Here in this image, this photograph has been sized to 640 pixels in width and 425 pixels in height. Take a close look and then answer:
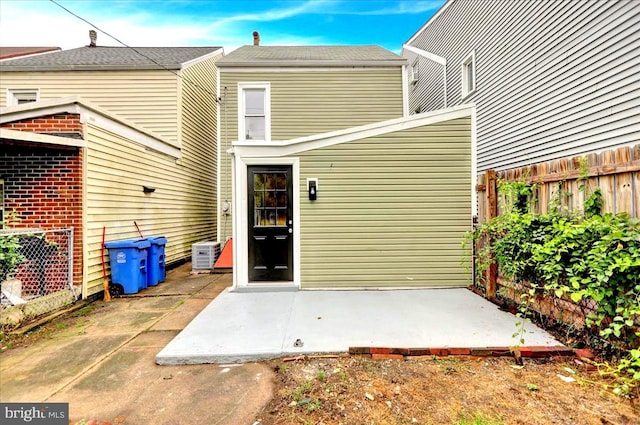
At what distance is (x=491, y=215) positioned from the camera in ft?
14.8

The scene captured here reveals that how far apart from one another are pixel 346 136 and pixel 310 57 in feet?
16.7

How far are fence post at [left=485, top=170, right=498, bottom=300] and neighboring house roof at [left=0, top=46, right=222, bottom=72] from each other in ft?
29.2

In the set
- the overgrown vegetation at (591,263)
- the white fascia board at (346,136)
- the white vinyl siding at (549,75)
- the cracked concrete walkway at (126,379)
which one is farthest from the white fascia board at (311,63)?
the cracked concrete walkway at (126,379)

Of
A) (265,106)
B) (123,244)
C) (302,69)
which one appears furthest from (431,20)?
(123,244)

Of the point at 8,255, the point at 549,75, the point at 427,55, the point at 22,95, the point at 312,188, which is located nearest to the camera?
the point at 8,255

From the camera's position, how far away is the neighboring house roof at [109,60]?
8953mm

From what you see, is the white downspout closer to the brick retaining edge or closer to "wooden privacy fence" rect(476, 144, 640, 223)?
"wooden privacy fence" rect(476, 144, 640, 223)

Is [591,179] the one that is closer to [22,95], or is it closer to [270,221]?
[270,221]

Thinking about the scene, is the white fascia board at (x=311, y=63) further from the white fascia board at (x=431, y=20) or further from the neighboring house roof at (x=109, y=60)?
the white fascia board at (x=431, y=20)

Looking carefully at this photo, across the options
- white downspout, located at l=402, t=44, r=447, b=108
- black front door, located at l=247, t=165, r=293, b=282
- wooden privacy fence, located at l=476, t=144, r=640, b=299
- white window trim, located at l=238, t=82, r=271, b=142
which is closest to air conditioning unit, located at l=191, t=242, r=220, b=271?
black front door, located at l=247, t=165, r=293, b=282

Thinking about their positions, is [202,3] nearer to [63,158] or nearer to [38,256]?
[63,158]

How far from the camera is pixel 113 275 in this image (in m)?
5.36

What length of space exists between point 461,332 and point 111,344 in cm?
397

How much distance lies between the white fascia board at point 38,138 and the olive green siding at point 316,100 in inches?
158
